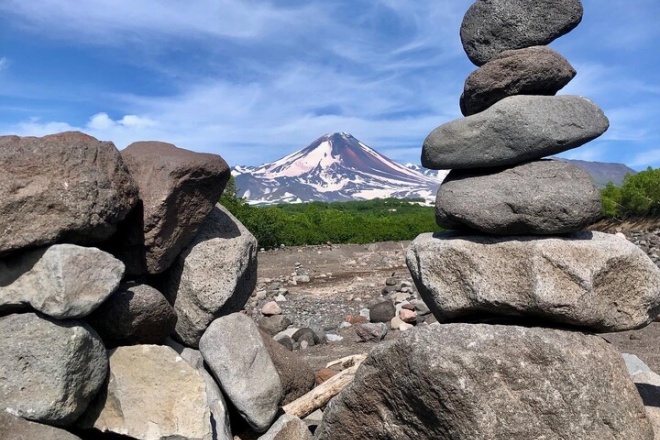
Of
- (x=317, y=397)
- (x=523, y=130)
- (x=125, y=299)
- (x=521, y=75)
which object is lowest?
(x=317, y=397)

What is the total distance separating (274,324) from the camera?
14391mm

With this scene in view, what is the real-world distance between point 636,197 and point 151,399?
29930 millimetres

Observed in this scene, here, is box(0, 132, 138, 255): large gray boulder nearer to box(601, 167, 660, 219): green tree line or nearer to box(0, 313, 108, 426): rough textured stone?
box(0, 313, 108, 426): rough textured stone

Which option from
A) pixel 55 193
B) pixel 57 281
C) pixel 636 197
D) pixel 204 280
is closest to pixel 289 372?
pixel 204 280

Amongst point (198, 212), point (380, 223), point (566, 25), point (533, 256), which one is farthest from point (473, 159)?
point (380, 223)

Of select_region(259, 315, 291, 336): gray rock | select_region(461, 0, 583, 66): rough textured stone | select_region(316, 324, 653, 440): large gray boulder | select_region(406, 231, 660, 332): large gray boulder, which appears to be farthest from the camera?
select_region(259, 315, 291, 336): gray rock

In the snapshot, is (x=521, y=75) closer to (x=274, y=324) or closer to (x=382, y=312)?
(x=274, y=324)

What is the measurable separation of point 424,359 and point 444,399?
0.38 metres

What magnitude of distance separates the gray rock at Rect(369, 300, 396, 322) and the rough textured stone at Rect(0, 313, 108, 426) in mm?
10007

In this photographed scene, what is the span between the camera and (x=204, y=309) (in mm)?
7039

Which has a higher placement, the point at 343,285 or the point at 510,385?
the point at 510,385

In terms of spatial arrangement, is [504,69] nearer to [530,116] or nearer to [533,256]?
[530,116]

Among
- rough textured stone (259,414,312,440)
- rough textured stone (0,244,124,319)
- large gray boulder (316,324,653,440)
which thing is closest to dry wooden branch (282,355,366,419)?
rough textured stone (259,414,312,440)

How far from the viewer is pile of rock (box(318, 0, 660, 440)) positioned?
5.62m
